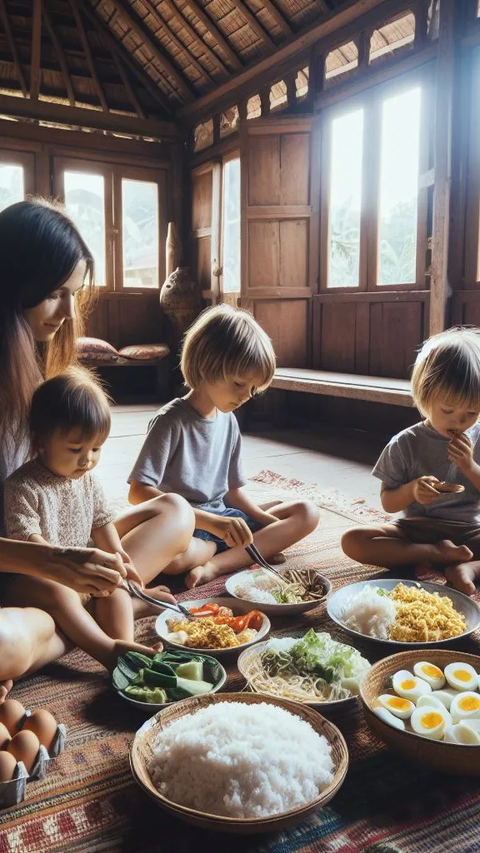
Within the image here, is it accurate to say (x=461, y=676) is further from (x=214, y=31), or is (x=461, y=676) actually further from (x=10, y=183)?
(x=10, y=183)

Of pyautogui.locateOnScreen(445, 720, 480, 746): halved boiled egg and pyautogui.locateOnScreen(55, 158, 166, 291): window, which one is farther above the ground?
pyautogui.locateOnScreen(55, 158, 166, 291): window

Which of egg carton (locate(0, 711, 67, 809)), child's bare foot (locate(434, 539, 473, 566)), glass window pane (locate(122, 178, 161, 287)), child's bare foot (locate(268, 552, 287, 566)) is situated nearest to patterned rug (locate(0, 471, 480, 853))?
egg carton (locate(0, 711, 67, 809))

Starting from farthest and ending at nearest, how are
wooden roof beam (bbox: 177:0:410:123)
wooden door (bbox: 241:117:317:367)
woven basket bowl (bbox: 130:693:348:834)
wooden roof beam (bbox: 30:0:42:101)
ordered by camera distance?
1. wooden roof beam (bbox: 30:0:42:101)
2. wooden door (bbox: 241:117:317:367)
3. wooden roof beam (bbox: 177:0:410:123)
4. woven basket bowl (bbox: 130:693:348:834)

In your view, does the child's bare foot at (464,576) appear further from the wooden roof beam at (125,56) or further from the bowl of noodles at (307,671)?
the wooden roof beam at (125,56)

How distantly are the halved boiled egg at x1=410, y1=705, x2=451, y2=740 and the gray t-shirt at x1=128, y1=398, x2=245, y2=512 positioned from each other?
4.01 ft

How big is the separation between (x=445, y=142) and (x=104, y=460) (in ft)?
9.88

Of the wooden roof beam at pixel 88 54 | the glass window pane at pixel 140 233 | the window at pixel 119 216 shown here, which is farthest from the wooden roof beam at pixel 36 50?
the glass window pane at pixel 140 233

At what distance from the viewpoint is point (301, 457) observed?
465 centimetres

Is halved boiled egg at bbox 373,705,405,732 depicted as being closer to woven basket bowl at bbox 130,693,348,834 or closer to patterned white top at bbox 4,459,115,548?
woven basket bowl at bbox 130,693,348,834

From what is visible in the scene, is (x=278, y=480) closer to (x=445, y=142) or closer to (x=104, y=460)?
(x=104, y=460)

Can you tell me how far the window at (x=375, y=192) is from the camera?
480 cm

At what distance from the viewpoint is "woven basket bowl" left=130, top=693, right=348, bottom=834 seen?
0.95 metres

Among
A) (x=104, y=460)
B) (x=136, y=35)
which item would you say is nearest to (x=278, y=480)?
(x=104, y=460)

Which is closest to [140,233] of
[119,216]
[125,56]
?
[119,216]
